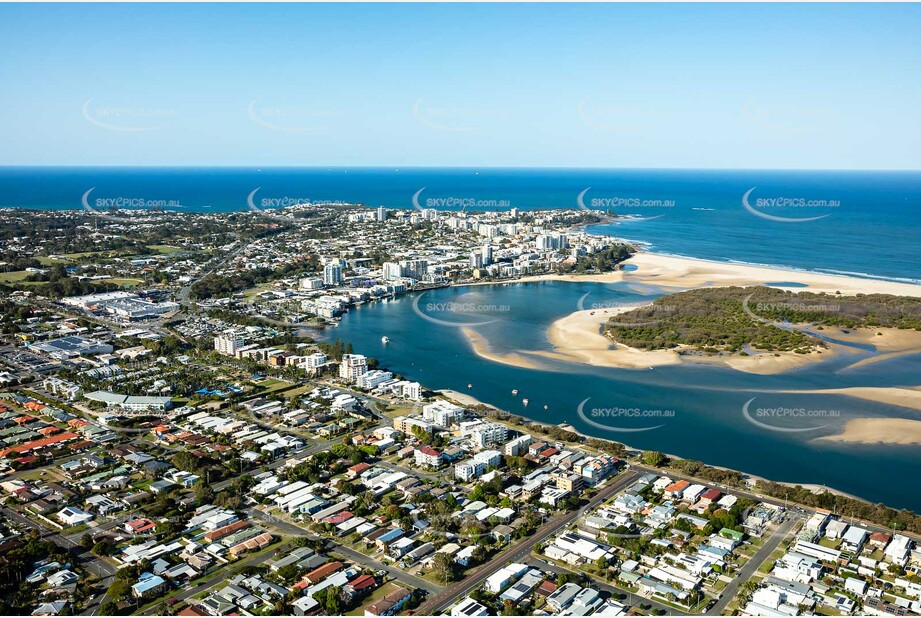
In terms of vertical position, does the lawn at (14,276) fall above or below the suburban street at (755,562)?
above

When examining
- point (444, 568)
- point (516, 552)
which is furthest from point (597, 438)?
point (444, 568)

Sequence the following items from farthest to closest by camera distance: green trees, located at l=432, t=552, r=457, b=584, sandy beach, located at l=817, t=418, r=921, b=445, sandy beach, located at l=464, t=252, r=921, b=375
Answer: sandy beach, located at l=464, t=252, r=921, b=375, sandy beach, located at l=817, t=418, r=921, b=445, green trees, located at l=432, t=552, r=457, b=584

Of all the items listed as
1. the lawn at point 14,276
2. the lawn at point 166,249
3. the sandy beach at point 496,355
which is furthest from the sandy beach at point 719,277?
the lawn at point 14,276

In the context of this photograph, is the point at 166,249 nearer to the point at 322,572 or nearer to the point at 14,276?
the point at 14,276

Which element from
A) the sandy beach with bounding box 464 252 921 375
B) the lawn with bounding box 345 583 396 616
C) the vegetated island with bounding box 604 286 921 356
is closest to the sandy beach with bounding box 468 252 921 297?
the sandy beach with bounding box 464 252 921 375

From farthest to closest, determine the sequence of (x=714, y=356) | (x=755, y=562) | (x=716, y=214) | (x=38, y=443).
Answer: (x=716, y=214)
(x=714, y=356)
(x=38, y=443)
(x=755, y=562)

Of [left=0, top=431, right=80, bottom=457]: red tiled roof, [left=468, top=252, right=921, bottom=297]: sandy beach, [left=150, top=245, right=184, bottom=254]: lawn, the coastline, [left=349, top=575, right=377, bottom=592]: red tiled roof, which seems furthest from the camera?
[left=150, top=245, right=184, bottom=254]: lawn

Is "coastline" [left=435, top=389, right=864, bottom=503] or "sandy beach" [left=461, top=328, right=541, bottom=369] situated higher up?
"sandy beach" [left=461, top=328, right=541, bottom=369]

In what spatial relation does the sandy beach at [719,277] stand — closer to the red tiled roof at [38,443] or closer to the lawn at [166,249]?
the lawn at [166,249]

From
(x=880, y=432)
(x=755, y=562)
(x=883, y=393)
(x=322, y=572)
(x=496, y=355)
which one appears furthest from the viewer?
(x=496, y=355)

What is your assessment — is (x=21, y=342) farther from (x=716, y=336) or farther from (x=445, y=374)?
(x=716, y=336)

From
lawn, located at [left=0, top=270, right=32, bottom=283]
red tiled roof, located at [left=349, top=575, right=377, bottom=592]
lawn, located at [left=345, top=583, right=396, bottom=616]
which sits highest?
lawn, located at [left=0, top=270, right=32, bottom=283]

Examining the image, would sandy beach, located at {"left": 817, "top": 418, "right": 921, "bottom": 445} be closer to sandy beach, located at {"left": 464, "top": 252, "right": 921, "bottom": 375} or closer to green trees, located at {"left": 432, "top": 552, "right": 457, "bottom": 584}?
sandy beach, located at {"left": 464, "top": 252, "right": 921, "bottom": 375}
